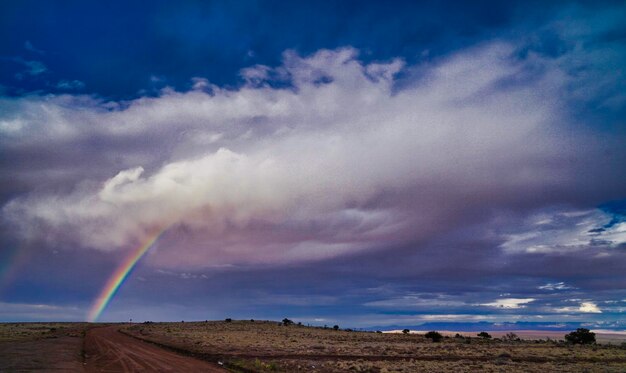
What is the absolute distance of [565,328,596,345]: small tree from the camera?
85.5 metres

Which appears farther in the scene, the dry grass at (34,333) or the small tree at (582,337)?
the small tree at (582,337)

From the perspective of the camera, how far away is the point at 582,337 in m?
86.2

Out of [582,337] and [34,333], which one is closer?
[582,337]

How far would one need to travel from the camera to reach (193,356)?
145 ft

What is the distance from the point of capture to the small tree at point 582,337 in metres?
85.5

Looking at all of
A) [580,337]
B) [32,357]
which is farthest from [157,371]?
[580,337]

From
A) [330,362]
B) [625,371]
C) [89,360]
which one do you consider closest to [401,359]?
[330,362]

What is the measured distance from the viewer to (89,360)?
38844mm

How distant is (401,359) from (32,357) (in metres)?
34.0

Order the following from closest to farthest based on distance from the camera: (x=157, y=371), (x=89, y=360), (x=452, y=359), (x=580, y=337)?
(x=157, y=371), (x=89, y=360), (x=452, y=359), (x=580, y=337)

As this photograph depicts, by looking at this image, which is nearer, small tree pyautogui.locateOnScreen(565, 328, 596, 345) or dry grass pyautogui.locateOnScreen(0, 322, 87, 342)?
dry grass pyautogui.locateOnScreen(0, 322, 87, 342)

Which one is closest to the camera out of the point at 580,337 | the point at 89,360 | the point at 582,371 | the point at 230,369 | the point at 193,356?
the point at 230,369

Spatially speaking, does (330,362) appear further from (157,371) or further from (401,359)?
(157,371)

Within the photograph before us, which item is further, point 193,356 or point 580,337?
point 580,337
